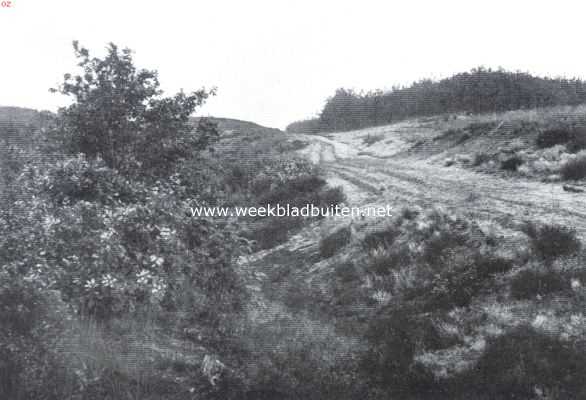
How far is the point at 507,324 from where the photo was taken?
Answer: 6.26m

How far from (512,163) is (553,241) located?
22.1 ft

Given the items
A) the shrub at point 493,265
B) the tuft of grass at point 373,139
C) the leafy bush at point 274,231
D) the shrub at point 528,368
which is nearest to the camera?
the shrub at point 528,368

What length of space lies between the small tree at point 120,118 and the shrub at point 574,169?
909 cm

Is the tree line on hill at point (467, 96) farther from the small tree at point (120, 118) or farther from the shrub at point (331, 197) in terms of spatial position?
the small tree at point (120, 118)

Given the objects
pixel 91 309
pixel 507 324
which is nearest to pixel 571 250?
pixel 507 324

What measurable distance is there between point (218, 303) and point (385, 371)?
3.04m

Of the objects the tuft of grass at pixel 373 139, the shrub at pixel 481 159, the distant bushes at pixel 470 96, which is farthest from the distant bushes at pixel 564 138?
the distant bushes at pixel 470 96

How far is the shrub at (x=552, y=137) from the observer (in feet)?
46.2

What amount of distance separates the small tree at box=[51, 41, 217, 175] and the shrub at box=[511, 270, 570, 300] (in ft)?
22.8

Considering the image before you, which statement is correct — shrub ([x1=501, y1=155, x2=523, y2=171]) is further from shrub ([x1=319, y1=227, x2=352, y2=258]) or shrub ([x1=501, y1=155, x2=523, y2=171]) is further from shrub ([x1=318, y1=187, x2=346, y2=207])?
shrub ([x1=319, y1=227, x2=352, y2=258])

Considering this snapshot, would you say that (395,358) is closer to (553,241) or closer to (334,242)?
(553,241)

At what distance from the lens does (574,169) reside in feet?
37.2

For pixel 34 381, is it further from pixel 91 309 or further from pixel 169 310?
pixel 169 310

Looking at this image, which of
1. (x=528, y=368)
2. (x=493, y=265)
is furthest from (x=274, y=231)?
(x=528, y=368)
